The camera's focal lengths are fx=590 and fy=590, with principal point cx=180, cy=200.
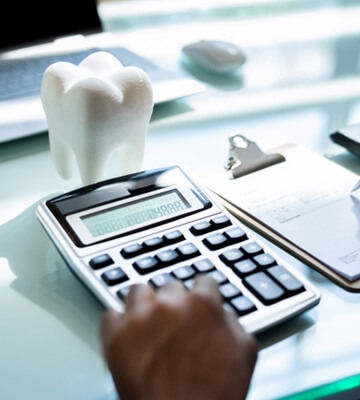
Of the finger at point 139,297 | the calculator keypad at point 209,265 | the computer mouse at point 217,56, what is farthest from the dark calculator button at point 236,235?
the computer mouse at point 217,56

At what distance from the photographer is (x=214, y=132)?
2.28ft

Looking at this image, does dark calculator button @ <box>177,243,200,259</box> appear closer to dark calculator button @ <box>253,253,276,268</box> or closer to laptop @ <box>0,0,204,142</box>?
dark calculator button @ <box>253,253,276,268</box>

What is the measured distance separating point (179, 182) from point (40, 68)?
414 mm

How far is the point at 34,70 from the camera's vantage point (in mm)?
825

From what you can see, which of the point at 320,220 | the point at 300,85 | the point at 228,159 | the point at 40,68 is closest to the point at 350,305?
the point at 320,220

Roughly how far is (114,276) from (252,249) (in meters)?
0.11

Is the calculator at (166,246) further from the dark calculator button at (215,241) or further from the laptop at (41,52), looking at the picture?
the laptop at (41,52)

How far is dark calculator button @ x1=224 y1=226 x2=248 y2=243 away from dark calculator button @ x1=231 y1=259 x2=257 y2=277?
3 centimetres

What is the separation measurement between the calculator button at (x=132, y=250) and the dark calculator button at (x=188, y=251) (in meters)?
0.03

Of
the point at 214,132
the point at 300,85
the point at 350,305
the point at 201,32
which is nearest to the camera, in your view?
the point at 350,305

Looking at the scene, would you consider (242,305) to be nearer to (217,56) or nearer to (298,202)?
(298,202)

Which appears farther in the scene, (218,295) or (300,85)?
(300,85)

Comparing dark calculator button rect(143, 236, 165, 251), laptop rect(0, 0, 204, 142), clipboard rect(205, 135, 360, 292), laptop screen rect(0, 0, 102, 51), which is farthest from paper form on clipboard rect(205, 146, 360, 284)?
laptop screen rect(0, 0, 102, 51)

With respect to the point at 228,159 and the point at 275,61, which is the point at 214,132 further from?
the point at 275,61
